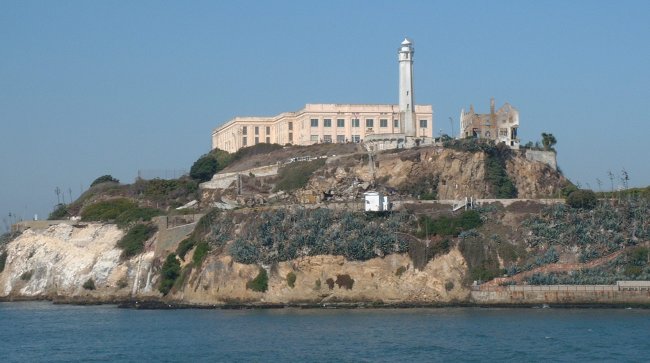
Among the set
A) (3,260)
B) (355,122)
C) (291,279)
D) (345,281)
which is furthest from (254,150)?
(345,281)

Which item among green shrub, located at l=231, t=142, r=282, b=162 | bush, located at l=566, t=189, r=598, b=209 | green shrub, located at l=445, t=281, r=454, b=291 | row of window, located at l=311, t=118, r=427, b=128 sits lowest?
green shrub, located at l=445, t=281, r=454, b=291

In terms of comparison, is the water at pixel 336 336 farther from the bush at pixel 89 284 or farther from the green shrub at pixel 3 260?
the green shrub at pixel 3 260

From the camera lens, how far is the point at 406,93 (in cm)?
9069

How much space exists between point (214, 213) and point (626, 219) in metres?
27.2

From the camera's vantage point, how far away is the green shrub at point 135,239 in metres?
86.1

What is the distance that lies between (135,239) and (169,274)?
8.86 m

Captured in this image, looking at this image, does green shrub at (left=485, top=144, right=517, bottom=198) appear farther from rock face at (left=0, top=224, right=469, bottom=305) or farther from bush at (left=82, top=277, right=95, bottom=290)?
bush at (left=82, top=277, right=95, bottom=290)

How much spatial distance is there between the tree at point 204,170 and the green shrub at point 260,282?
34.3 m

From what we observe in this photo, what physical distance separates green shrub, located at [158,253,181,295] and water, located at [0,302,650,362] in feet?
26.2

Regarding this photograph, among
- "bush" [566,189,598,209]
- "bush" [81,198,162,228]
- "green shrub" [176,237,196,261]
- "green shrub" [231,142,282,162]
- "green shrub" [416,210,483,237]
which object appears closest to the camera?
"green shrub" [416,210,483,237]

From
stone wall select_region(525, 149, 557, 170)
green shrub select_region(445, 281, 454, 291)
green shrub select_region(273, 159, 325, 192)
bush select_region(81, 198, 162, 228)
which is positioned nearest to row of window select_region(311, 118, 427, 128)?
green shrub select_region(273, 159, 325, 192)

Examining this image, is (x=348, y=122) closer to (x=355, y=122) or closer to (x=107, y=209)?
(x=355, y=122)

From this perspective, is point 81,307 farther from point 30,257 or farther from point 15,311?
point 30,257

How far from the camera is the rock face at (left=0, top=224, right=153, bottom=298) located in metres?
84.3
